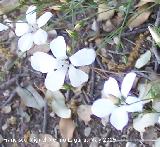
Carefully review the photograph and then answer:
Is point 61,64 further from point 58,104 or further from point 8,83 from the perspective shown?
point 8,83

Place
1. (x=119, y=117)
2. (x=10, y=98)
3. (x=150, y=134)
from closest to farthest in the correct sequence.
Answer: (x=119, y=117)
(x=150, y=134)
(x=10, y=98)

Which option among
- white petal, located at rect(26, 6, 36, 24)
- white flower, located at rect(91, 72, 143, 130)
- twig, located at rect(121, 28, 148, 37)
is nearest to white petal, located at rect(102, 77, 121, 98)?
white flower, located at rect(91, 72, 143, 130)

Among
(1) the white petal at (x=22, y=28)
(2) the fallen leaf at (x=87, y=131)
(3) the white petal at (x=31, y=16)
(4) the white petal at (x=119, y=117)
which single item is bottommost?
(2) the fallen leaf at (x=87, y=131)

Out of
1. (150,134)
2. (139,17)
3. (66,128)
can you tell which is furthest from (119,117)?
(139,17)

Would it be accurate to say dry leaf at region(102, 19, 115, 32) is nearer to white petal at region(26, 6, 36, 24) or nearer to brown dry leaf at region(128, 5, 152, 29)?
brown dry leaf at region(128, 5, 152, 29)

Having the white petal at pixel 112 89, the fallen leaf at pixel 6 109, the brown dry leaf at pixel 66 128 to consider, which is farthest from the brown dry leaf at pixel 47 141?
the white petal at pixel 112 89

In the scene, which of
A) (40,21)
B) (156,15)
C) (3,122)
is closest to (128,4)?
(156,15)

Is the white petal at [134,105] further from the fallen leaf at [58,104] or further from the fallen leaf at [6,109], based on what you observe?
the fallen leaf at [6,109]
